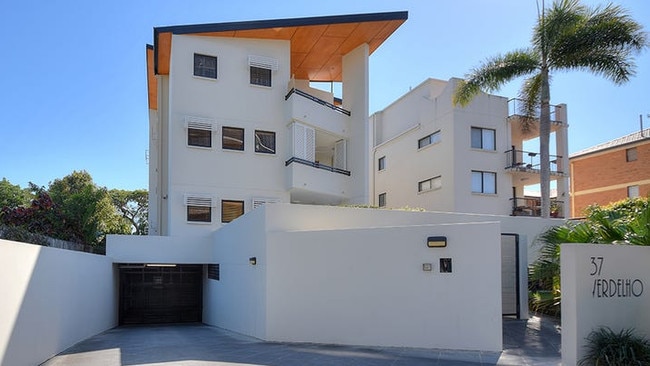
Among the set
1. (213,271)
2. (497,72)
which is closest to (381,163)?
(497,72)

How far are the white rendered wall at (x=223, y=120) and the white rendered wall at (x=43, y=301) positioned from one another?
512cm

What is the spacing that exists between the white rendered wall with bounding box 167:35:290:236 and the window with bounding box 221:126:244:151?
0.52 ft

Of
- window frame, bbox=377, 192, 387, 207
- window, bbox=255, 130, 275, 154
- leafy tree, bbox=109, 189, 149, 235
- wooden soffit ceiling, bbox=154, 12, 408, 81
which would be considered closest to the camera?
wooden soffit ceiling, bbox=154, 12, 408, 81

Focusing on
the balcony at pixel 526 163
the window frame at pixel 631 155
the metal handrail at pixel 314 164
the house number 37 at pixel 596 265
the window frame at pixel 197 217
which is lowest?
the house number 37 at pixel 596 265

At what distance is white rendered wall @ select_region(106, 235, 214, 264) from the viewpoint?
1656cm

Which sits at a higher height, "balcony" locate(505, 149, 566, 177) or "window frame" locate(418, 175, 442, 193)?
"balcony" locate(505, 149, 566, 177)

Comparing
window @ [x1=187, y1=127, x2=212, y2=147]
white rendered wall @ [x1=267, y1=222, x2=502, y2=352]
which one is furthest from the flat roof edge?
white rendered wall @ [x1=267, y1=222, x2=502, y2=352]

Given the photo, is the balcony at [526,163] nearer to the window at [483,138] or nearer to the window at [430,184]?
the window at [483,138]

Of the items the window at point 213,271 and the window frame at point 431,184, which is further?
the window frame at point 431,184

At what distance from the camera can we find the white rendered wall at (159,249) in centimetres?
1656

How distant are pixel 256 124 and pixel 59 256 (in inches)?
Answer: 410

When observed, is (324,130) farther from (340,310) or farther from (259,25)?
(340,310)

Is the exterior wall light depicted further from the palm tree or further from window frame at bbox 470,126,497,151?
window frame at bbox 470,126,497,151

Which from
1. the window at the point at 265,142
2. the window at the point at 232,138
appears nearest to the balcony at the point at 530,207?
the window at the point at 265,142
